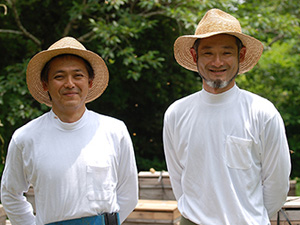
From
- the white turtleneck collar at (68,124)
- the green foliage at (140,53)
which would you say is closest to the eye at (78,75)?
the white turtleneck collar at (68,124)

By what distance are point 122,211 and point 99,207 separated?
1.17 feet

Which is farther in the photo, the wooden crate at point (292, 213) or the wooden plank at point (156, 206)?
the wooden plank at point (156, 206)

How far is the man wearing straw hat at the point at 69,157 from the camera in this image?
102 inches

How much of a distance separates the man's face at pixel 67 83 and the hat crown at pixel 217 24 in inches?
29.7

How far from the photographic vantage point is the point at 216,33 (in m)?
2.64

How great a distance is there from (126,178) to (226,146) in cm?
67

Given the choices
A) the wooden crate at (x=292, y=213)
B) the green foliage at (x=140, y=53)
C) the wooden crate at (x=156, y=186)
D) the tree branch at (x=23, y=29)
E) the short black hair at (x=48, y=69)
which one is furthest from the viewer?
the tree branch at (x=23, y=29)

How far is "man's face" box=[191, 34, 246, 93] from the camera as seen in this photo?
2.69m

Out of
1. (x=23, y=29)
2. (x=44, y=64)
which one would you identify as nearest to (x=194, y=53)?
(x=44, y=64)

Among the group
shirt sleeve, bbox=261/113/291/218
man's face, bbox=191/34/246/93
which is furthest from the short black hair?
shirt sleeve, bbox=261/113/291/218

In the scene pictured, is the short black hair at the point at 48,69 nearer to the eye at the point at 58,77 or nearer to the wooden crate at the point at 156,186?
the eye at the point at 58,77

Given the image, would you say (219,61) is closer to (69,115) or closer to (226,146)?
(226,146)

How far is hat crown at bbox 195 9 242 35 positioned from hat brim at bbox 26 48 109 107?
2.13ft

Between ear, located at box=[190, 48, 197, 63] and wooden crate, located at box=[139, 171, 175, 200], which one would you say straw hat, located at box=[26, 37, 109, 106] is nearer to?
ear, located at box=[190, 48, 197, 63]
